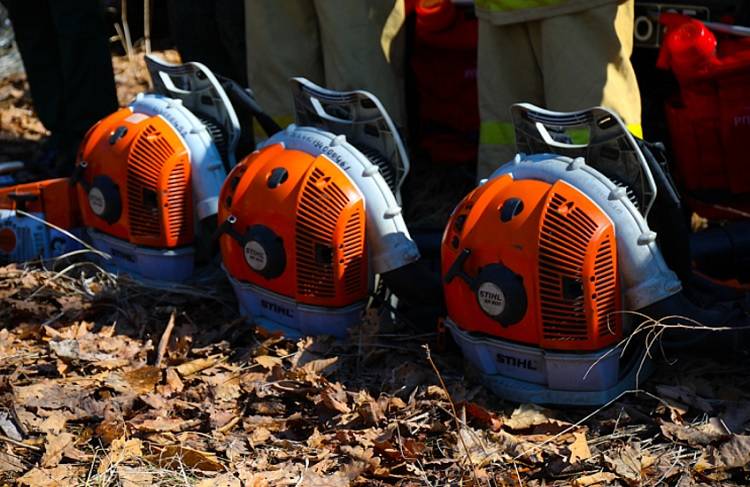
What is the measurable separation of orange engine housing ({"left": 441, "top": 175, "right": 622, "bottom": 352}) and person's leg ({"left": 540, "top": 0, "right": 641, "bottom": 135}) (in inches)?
31.1

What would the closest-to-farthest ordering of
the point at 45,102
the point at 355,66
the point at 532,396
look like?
the point at 532,396 → the point at 355,66 → the point at 45,102

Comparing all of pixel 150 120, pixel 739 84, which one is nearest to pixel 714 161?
pixel 739 84

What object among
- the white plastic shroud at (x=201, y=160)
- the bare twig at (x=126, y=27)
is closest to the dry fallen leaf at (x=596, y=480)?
the white plastic shroud at (x=201, y=160)

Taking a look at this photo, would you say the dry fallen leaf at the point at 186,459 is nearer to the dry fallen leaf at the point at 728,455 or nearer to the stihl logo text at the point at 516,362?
the stihl logo text at the point at 516,362

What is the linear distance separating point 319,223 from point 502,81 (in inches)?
41.3

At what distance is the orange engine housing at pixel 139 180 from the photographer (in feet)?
15.1

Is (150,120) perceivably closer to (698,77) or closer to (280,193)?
(280,193)

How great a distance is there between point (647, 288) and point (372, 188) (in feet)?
3.36

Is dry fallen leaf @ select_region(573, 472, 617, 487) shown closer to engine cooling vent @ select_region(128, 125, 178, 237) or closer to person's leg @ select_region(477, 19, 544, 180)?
person's leg @ select_region(477, 19, 544, 180)

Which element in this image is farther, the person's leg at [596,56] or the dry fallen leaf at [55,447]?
the person's leg at [596,56]

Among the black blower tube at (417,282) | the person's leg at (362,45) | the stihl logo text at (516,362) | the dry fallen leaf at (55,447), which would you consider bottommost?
the dry fallen leaf at (55,447)

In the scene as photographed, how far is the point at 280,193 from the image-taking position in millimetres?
4035

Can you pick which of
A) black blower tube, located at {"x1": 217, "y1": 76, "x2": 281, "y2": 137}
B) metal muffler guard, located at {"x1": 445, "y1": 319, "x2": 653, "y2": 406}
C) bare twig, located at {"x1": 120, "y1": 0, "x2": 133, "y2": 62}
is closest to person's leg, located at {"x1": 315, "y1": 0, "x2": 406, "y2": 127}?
black blower tube, located at {"x1": 217, "y1": 76, "x2": 281, "y2": 137}

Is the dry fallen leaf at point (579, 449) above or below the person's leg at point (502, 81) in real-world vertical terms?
below
